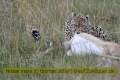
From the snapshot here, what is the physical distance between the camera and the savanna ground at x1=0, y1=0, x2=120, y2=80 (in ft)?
15.0

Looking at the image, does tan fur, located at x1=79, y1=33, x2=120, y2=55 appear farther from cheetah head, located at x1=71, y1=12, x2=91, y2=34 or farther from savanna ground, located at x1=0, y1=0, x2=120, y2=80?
cheetah head, located at x1=71, y1=12, x2=91, y2=34

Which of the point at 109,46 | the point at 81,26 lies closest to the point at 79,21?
the point at 81,26

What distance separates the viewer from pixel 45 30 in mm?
5707

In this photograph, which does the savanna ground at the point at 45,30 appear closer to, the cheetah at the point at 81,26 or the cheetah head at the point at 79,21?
the cheetah at the point at 81,26

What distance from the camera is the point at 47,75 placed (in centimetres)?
427

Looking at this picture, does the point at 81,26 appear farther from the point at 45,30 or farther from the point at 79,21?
the point at 45,30

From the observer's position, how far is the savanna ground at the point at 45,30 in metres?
4.56

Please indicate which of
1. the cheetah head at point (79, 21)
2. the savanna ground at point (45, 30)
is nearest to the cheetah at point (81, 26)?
the cheetah head at point (79, 21)

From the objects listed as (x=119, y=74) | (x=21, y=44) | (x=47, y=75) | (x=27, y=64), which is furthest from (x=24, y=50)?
(x=119, y=74)

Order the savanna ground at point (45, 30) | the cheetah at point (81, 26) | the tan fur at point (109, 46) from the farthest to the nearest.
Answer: the cheetah at point (81, 26)
the tan fur at point (109, 46)
the savanna ground at point (45, 30)

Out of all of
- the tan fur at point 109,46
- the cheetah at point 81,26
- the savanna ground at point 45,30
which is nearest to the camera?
the savanna ground at point 45,30

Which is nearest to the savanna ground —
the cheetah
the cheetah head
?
the cheetah

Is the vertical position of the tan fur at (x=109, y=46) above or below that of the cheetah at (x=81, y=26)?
below

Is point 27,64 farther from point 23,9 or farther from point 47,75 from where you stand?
point 23,9
